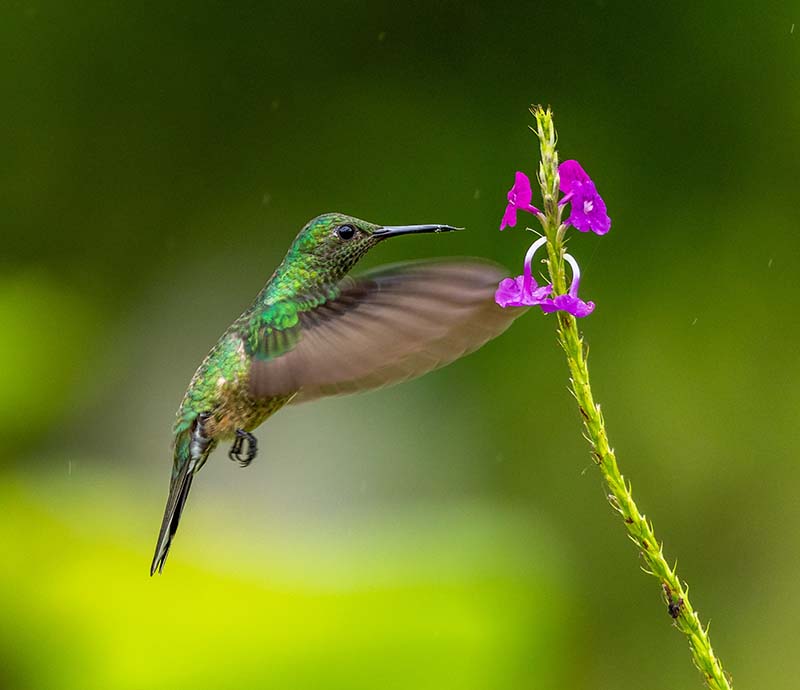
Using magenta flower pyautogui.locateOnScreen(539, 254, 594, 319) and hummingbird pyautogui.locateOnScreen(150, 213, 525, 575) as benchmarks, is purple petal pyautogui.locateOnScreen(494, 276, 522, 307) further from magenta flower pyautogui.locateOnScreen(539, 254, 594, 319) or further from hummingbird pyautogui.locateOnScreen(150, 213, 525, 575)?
hummingbird pyautogui.locateOnScreen(150, 213, 525, 575)

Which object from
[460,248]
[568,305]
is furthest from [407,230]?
[460,248]

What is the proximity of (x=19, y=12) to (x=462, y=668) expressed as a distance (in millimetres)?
3868

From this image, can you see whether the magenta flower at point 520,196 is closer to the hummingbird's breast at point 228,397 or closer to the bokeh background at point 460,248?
the hummingbird's breast at point 228,397

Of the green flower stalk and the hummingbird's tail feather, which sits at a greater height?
the green flower stalk

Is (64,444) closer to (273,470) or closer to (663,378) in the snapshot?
(273,470)

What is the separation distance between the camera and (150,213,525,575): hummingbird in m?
1.92

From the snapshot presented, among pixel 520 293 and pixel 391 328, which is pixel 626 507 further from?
pixel 391 328

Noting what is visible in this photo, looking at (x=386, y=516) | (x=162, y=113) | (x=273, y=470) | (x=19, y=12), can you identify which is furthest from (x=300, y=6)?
(x=386, y=516)

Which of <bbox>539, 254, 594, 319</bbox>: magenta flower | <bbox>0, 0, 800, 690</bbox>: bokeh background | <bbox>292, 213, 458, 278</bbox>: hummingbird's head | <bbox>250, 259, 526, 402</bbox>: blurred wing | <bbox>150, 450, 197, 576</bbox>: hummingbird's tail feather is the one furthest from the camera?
<bbox>0, 0, 800, 690</bbox>: bokeh background

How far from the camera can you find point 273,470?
15.4 feet

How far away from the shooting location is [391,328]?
1.96 m

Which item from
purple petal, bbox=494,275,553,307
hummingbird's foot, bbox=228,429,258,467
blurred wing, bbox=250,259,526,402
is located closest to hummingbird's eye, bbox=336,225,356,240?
blurred wing, bbox=250,259,526,402

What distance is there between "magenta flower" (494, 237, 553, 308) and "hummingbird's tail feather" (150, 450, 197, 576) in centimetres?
93

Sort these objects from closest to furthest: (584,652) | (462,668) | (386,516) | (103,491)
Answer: (462,668) < (103,491) < (386,516) < (584,652)
